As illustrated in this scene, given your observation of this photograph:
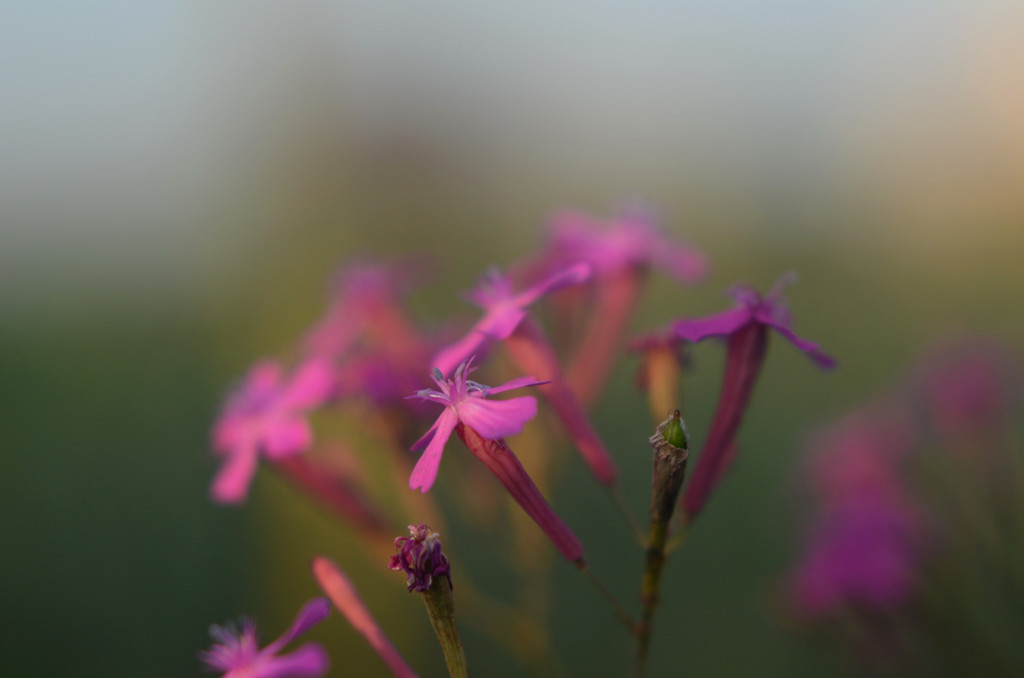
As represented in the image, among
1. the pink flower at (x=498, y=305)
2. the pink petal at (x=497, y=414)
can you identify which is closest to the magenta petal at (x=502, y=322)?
the pink flower at (x=498, y=305)

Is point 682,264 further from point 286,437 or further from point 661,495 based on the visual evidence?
point 286,437

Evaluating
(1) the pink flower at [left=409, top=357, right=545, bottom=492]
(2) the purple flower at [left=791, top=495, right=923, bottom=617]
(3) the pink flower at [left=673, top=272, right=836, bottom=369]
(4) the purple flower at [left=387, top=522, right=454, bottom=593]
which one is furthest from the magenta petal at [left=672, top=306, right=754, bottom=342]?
(2) the purple flower at [left=791, top=495, right=923, bottom=617]

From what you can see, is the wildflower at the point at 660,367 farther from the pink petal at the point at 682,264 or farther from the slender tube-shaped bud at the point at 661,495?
the pink petal at the point at 682,264

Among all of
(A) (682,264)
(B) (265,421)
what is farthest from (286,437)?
(A) (682,264)

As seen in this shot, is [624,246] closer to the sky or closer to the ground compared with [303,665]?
closer to the sky

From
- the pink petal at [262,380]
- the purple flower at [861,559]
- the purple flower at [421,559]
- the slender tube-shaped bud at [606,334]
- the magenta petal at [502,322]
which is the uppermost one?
the pink petal at [262,380]

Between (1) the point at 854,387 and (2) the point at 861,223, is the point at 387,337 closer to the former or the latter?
(1) the point at 854,387
